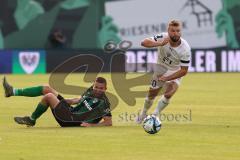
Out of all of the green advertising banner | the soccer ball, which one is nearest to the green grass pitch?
the soccer ball

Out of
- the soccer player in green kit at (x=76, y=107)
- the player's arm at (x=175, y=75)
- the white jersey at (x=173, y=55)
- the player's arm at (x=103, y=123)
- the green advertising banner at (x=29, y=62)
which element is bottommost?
the green advertising banner at (x=29, y=62)

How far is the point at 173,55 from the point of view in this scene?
1775cm

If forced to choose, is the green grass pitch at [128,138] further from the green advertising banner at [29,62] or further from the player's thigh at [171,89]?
the green advertising banner at [29,62]

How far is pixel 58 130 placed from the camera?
1605 centimetres

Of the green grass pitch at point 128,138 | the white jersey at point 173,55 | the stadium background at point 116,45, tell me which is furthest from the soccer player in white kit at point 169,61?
the stadium background at point 116,45

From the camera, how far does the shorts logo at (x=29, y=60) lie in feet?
133

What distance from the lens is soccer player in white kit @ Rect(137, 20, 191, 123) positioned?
16.8 m

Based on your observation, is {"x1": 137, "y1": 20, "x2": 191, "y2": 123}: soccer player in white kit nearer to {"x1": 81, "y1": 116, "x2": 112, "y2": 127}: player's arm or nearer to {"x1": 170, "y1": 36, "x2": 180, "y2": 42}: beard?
{"x1": 170, "y1": 36, "x2": 180, "y2": 42}: beard

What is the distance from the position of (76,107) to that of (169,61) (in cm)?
274

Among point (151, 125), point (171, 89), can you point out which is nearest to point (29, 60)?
point (171, 89)

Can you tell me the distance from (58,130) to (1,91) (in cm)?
1272

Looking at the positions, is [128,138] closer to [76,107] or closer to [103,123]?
[76,107]

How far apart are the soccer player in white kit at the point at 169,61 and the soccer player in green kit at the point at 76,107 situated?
137 centimetres

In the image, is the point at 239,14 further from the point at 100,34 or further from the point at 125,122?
the point at 125,122
